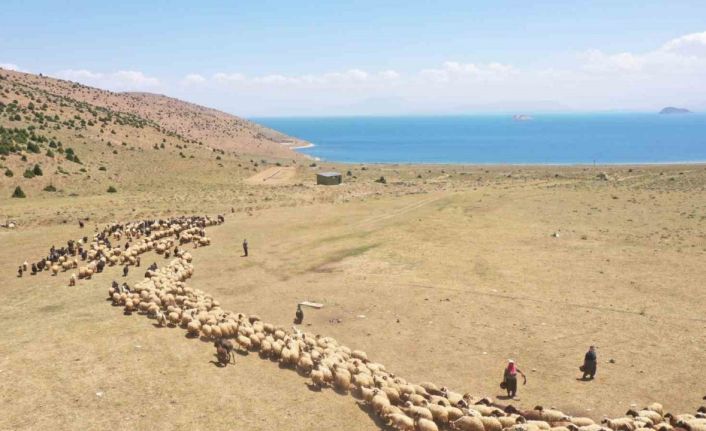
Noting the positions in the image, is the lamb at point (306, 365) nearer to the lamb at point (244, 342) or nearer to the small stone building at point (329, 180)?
the lamb at point (244, 342)

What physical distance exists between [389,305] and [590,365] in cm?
1082

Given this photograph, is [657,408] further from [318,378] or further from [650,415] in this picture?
[318,378]

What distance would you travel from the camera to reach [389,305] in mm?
28266

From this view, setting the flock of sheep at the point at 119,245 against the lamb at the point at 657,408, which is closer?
the lamb at the point at 657,408

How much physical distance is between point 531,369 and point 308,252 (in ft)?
70.4

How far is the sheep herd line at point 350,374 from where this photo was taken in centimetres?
1608

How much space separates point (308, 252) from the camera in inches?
1560

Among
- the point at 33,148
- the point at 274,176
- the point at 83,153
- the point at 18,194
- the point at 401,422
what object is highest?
the point at 33,148

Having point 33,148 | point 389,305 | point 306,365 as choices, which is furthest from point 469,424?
point 33,148

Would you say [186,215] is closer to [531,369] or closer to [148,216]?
[148,216]

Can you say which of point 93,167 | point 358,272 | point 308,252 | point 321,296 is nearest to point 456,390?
point 321,296

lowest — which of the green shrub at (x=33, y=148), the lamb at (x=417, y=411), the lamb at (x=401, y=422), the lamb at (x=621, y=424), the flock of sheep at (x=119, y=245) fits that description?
the lamb at (x=401, y=422)

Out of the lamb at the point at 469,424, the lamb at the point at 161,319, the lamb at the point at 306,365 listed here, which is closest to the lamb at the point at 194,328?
the lamb at the point at 161,319

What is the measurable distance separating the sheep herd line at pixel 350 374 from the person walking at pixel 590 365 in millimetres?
2289
